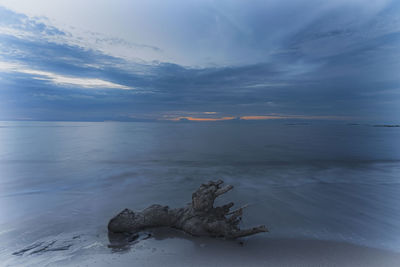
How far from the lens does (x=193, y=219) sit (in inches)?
227

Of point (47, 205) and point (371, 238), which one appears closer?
point (371, 238)

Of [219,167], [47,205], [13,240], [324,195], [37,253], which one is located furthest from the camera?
[219,167]

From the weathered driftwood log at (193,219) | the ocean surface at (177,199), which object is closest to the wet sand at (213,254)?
the ocean surface at (177,199)

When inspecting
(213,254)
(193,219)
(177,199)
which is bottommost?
(177,199)

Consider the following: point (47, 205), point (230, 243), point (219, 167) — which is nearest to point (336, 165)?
point (219, 167)

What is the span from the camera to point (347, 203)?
8445mm

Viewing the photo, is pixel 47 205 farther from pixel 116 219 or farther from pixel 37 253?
pixel 116 219

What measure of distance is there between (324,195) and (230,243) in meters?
6.47

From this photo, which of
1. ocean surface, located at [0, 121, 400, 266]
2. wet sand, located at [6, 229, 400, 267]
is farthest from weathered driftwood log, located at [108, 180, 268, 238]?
ocean surface, located at [0, 121, 400, 266]

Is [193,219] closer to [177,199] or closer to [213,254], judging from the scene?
[213,254]

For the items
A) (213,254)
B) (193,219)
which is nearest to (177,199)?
(193,219)

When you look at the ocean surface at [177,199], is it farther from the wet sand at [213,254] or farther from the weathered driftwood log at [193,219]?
the weathered driftwood log at [193,219]

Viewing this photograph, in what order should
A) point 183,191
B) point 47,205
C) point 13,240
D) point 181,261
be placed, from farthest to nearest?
point 183,191, point 47,205, point 13,240, point 181,261

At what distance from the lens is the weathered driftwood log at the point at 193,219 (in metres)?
5.47
